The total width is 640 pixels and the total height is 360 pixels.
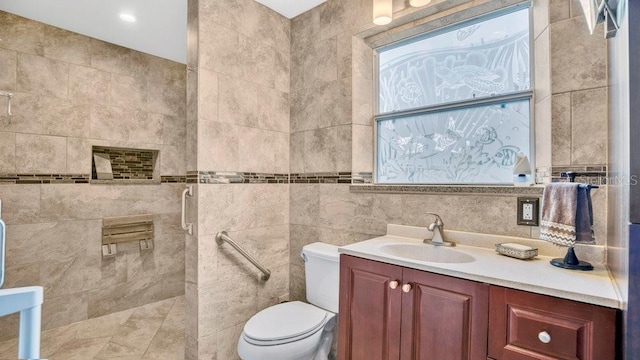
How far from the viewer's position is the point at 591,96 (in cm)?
127

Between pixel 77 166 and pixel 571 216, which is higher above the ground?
pixel 77 166

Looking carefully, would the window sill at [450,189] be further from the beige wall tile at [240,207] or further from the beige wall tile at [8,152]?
the beige wall tile at [8,152]

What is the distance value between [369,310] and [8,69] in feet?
10.3

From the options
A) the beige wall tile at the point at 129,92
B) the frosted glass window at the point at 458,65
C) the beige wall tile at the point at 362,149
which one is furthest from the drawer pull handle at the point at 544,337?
the beige wall tile at the point at 129,92

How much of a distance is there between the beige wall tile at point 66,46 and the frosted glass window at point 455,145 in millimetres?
2676

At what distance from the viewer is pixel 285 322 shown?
67.3 inches

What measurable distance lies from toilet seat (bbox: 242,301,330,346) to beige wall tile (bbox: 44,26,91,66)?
8.84 feet

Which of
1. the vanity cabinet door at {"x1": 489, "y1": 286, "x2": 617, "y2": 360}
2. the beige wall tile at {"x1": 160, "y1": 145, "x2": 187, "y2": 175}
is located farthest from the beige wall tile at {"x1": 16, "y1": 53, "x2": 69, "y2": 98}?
the vanity cabinet door at {"x1": 489, "y1": 286, "x2": 617, "y2": 360}

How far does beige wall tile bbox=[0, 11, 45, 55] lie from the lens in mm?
2285

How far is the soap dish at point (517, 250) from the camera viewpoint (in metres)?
1.30

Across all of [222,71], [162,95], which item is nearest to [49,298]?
[162,95]

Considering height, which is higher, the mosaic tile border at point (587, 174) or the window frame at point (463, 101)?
the window frame at point (463, 101)

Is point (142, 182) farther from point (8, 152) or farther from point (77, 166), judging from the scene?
point (8, 152)

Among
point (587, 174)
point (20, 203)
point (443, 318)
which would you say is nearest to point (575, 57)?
point (587, 174)
